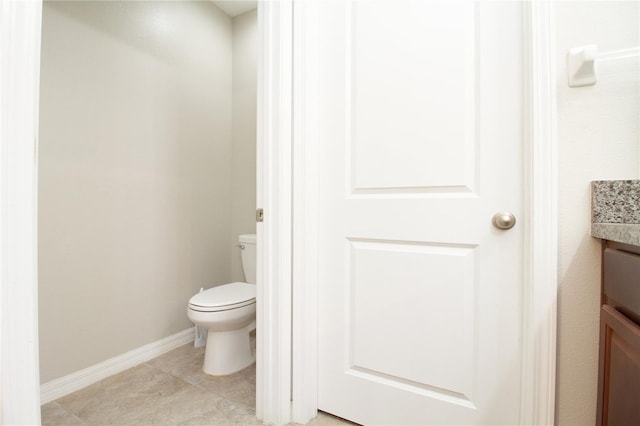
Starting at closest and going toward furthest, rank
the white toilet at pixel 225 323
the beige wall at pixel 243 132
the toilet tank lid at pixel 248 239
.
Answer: the white toilet at pixel 225 323 → the toilet tank lid at pixel 248 239 → the beige wall at pixel 243 132

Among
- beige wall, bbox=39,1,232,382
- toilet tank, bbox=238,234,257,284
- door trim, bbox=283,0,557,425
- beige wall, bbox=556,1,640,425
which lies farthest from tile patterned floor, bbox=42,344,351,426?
beige wall, bbox=556,1,640,425

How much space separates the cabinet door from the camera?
66 centimetres

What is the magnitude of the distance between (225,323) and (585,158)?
1.73m

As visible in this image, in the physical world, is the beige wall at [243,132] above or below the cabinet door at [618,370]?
above

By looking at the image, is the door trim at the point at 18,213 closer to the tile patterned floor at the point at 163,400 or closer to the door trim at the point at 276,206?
the door trim at the point at 276,206

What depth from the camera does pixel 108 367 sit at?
5.85 ft

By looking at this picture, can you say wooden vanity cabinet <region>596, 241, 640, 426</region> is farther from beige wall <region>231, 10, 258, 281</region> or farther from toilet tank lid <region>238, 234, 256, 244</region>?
beige wall <region>231, 10, 258, 281</region>

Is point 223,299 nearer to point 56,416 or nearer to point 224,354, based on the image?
point 224,354

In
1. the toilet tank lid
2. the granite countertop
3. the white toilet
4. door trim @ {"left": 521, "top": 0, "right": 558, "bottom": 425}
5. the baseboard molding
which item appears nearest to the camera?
the granite countertop

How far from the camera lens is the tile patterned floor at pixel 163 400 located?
1.39 meters

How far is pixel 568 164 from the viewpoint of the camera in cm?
100

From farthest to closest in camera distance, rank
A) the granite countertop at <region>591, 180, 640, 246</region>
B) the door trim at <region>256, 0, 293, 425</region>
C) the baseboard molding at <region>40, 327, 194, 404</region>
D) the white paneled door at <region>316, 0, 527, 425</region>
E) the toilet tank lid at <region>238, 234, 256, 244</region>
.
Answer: the toilet tank lid at <region>238, 234, 256, 244</region> < the baseboard molding at <region>40, 327, 194, 404</region> < the door trim at <region>256, 0, 293, 425</region> < the white paneled door at <region>316, 0, 527, 425</region> < the granite countertop at <region>591, 180, 640, 246</region>

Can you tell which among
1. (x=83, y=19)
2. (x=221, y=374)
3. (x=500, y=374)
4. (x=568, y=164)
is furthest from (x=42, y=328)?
(x=568, y=164)

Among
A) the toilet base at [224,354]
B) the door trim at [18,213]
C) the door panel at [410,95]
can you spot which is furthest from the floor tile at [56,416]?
the door panel at [410,95]
